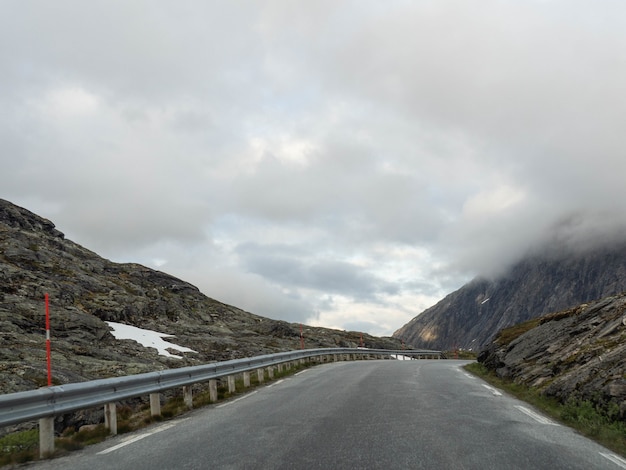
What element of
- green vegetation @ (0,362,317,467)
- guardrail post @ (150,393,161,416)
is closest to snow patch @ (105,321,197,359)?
green vegetation @ (0,362,317,467)

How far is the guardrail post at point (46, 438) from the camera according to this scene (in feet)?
22.8

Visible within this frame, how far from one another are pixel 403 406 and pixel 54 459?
678 cm

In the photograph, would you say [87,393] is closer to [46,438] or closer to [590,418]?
[46,438]

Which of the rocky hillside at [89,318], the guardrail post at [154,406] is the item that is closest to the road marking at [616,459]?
the guardrail post at [154,406]

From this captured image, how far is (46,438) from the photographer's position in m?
7.07

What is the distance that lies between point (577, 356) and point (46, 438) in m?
13.2

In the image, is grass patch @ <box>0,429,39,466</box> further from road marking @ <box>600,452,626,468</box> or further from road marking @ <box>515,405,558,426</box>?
road marking @ <box>515,405,558,426</box>

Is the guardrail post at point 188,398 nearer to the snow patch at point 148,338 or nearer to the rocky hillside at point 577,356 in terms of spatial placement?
the rocky hillside at point 577,356

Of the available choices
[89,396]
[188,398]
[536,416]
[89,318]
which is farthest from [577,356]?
[89,318]

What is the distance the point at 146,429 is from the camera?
348 inches

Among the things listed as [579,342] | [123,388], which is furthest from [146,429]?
[579,342]

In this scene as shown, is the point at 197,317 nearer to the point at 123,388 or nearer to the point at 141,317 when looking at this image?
the point at 141,317

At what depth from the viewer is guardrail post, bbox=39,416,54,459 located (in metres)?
6.93

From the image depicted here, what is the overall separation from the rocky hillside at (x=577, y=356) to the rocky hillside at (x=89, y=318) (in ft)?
46.2
